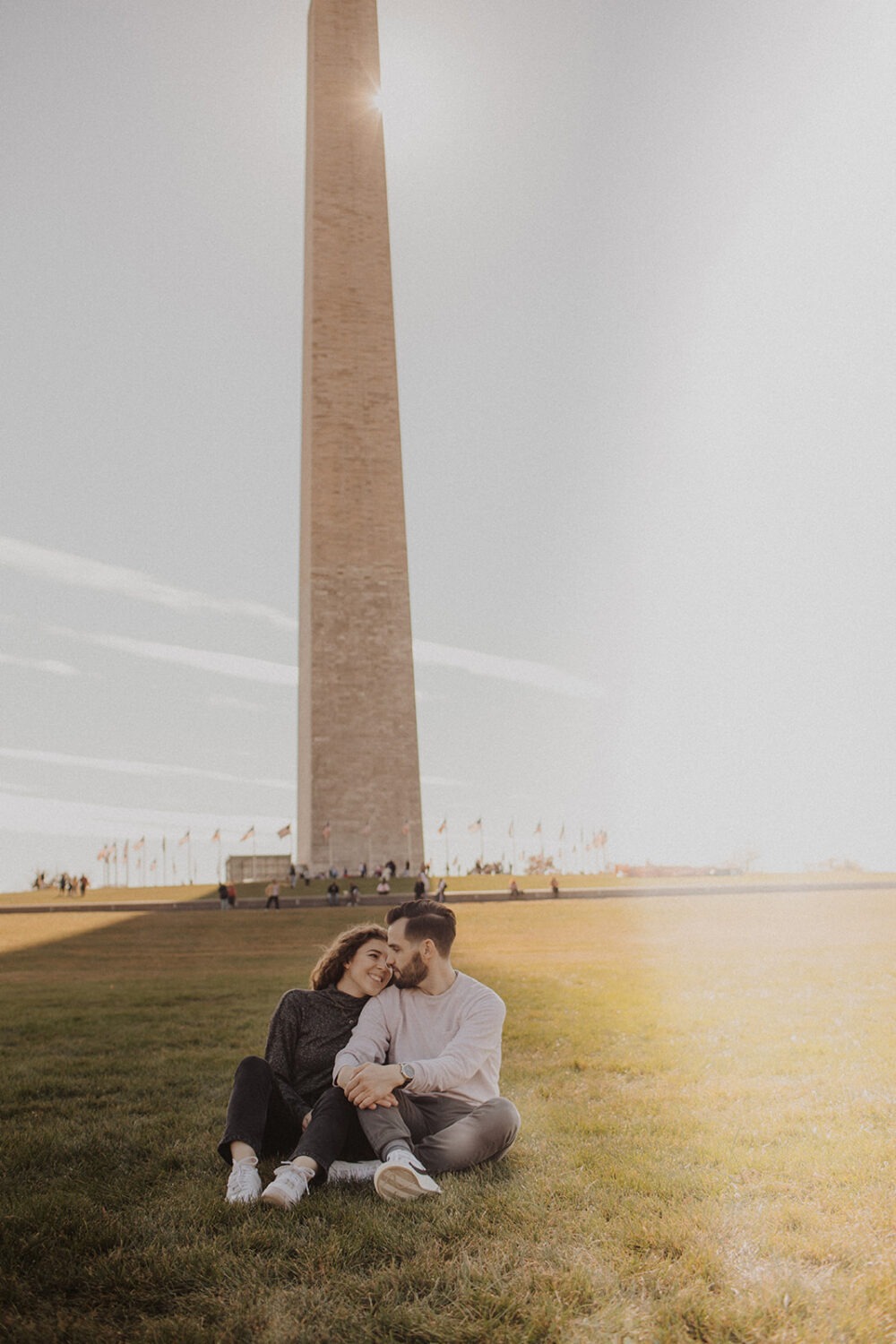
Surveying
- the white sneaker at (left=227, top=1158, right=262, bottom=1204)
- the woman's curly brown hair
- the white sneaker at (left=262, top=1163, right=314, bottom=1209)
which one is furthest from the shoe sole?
the woman's curly brown hair

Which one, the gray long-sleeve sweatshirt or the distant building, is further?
the distant building

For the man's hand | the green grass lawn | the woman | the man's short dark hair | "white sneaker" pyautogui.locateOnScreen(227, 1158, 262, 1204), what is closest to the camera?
the green grass lawn

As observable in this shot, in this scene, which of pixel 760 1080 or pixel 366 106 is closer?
pixel 760 1080

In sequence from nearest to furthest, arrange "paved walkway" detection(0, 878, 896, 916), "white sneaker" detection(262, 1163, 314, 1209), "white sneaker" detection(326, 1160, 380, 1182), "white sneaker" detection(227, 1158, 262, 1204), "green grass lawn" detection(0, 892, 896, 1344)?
"green grass lawn" detection(0, 892, 896, 1344)
"white sneaker" detection(262, 1163, 314, 1209)
"white sneaker" detection(227, 1158, 262, 1204)
"white sneaker" detection(326, 1160, 380, 1182)
"paved walkway" detection(0, 878, 896, 916)

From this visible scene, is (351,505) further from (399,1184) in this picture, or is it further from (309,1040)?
(399,1184)

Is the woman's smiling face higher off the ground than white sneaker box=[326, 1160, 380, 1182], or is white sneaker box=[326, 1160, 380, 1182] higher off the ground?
the woman's smiling face

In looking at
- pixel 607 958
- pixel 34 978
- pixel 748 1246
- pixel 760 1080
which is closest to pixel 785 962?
pixel 607 958

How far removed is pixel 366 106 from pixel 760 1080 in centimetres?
4795

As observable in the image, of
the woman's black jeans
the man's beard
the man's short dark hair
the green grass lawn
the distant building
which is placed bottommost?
the green grass lawn

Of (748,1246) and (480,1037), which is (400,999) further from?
(748,1246)

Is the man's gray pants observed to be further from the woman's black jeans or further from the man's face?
the man's face

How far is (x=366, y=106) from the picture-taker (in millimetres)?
47094

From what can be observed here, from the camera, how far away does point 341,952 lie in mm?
5305

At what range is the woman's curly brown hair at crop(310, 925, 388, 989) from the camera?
527 cm
